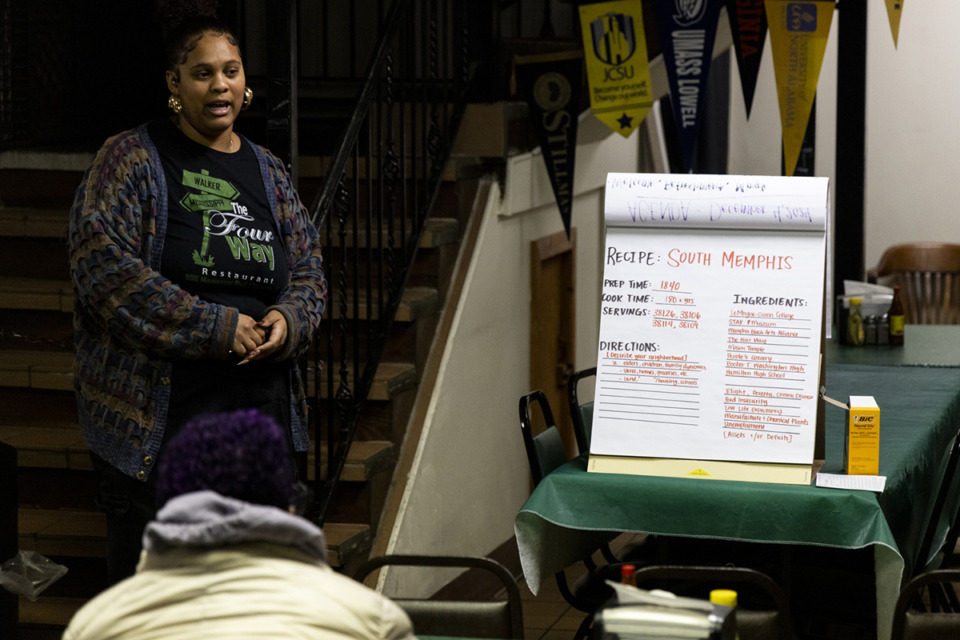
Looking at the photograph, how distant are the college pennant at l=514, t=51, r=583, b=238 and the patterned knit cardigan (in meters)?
2.58

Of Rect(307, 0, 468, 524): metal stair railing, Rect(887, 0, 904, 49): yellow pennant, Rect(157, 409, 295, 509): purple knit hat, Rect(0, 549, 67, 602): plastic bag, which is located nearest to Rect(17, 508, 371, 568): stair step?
Rect(307, 0, 468, 524): metal stair railing

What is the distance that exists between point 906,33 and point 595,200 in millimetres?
4217

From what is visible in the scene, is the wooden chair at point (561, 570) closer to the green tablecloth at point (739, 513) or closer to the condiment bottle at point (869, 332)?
the green tablecloth at point (739, 513)

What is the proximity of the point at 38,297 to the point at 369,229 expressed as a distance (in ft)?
3.96

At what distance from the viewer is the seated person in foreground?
5.64 feet

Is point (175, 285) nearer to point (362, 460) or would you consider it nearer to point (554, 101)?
point (362, 460)

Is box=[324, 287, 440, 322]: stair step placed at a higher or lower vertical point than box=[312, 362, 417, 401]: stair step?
higher

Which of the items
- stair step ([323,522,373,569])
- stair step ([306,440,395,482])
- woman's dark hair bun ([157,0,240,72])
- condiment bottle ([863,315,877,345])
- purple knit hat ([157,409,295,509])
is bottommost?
stair step ([323,522,373,569])

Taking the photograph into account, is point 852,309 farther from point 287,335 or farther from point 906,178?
point 906,178

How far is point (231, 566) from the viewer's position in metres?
1.74

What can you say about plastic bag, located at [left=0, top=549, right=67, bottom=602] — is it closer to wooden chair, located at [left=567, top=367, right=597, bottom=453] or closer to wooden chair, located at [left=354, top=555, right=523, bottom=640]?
wooden chair, located at [left=354, top=555, right=523, bottom=640]

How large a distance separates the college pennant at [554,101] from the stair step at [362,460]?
1.74 meters

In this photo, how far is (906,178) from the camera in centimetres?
1034

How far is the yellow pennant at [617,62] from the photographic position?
5875 mm
